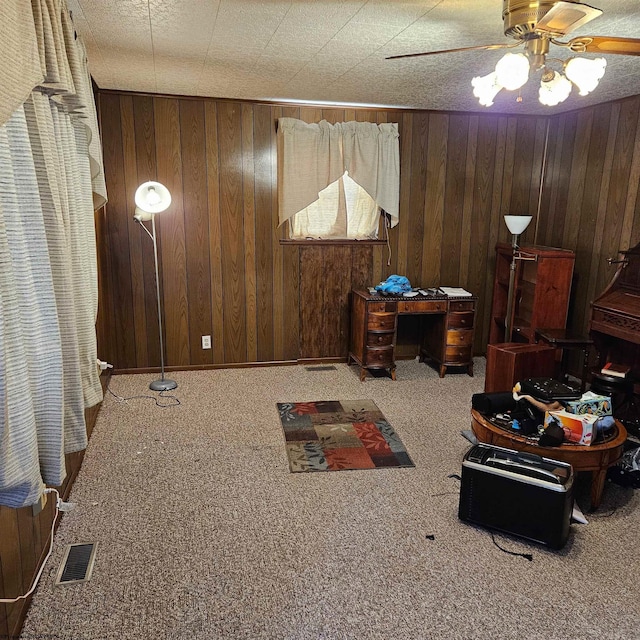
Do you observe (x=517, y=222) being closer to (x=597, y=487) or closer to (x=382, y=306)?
(x=382, y=306)

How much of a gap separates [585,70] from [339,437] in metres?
2.42

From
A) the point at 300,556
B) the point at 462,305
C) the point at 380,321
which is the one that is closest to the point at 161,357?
the point at 380,321

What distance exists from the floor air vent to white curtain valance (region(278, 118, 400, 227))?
3.13 m

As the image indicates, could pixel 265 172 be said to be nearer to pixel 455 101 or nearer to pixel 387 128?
pixel 387 128

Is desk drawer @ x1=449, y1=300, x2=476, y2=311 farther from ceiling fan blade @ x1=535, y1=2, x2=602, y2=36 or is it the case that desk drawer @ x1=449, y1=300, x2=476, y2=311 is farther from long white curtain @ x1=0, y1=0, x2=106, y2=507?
long white curtain @ x1=0, y1=0, x2=106, y2=507

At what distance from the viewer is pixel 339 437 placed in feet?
11.5

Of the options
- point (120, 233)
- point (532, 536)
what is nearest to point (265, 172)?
point (120, 233)

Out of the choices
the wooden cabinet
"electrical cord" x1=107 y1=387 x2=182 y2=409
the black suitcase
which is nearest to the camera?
the black suitcase

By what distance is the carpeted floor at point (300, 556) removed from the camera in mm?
1945

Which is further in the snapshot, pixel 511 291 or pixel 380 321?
pixel 511 291

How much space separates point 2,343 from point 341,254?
3793 millimetres

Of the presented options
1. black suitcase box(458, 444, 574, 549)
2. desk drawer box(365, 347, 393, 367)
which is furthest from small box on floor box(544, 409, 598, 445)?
desk drawer box(365, 347, 393, 367)

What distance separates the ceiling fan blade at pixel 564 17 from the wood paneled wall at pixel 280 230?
258 centimetres

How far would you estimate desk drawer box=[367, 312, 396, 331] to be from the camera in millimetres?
4543
